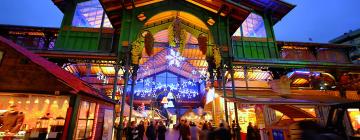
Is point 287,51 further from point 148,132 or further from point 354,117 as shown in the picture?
point 148,132

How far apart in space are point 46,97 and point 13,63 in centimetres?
132

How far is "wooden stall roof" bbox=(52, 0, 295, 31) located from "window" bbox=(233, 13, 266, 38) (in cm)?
69

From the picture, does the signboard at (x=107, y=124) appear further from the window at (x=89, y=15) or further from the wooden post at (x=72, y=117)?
the window at (x=89, y=15)

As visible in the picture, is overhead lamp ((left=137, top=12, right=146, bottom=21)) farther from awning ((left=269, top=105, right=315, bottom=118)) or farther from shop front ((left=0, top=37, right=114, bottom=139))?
awning ((left=269, top=105, right=315, bottom=118))

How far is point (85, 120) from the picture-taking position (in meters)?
6.04

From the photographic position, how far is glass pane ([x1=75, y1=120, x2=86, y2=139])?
221 inches

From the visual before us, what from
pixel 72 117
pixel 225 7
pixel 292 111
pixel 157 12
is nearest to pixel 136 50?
pixel 157 12

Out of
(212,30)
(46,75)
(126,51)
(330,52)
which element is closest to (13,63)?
(46,75)

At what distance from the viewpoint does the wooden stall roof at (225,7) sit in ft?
33.5

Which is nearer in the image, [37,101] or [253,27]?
[37,101]

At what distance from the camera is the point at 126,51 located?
10219 millimetres

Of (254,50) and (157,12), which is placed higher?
(157,12)

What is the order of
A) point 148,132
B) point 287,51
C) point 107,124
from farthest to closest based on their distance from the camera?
point 287,51 < point 148,132 < point 107,124

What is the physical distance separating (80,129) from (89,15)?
358 inches
